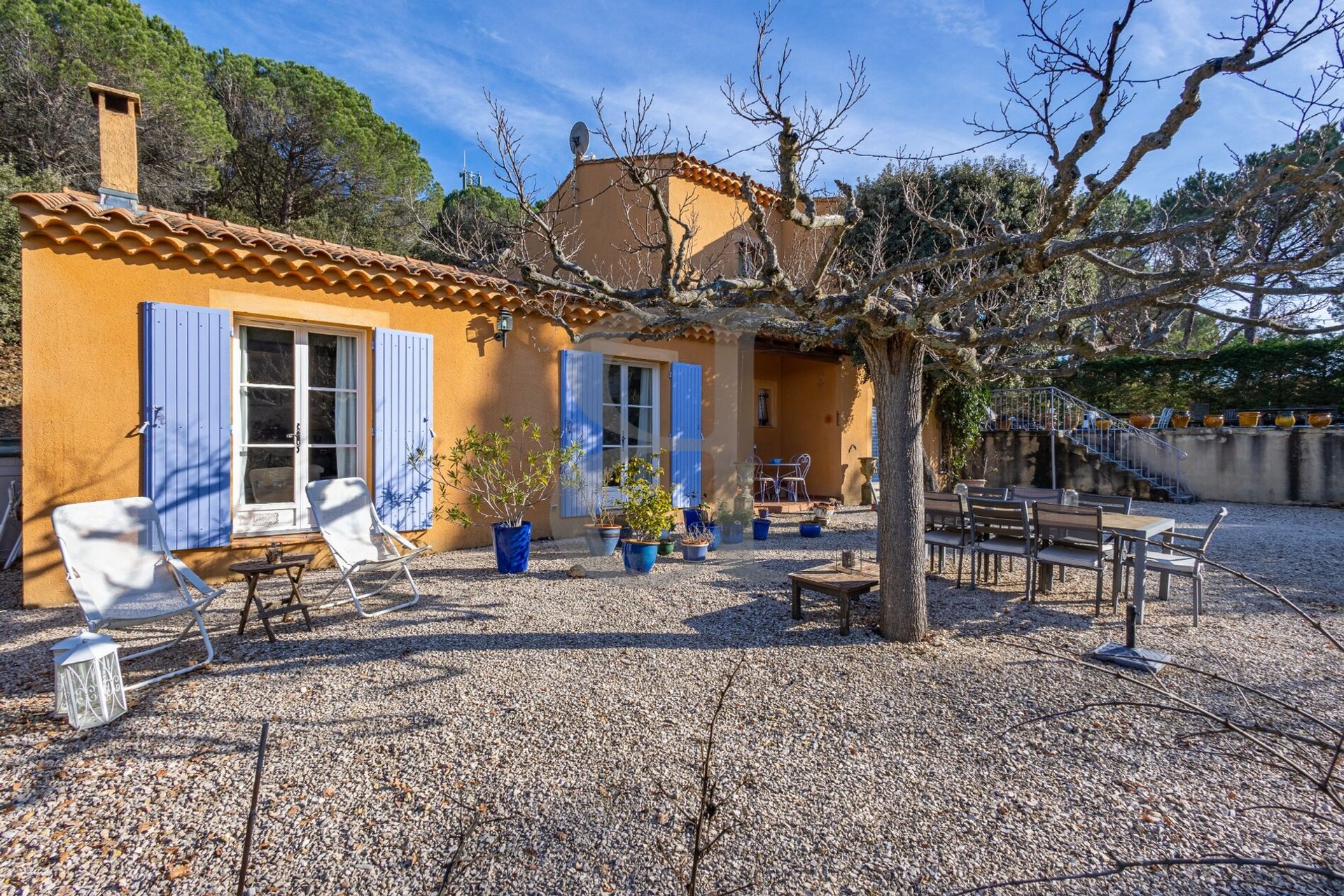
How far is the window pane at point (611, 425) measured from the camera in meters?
7.85

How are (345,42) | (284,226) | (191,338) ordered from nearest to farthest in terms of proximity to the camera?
(191,338)
(345,42)
(284,226)

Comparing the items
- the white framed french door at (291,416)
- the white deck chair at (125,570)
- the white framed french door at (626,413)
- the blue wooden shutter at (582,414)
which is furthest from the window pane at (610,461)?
the white deck chair at (125,570)

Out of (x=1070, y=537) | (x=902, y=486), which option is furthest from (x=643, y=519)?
(x=1070, y=537)

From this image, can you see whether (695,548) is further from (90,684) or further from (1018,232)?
(90,684)

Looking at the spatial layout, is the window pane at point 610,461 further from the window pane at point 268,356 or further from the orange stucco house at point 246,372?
the window pane at point 268,356

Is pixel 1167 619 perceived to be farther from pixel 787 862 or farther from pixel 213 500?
pixel 213 500

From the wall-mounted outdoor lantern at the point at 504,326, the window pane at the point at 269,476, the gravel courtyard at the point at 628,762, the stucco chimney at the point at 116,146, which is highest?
the stucco chimney at the point at 116,146

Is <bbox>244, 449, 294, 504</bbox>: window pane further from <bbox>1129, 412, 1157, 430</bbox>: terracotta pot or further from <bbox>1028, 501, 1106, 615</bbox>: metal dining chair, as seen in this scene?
<bbox>1129, 412, 1157, 430</bbox>: terracotta pot

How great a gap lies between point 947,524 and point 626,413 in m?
3.88

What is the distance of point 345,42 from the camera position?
7.37m

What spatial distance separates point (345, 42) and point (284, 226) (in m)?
7.12

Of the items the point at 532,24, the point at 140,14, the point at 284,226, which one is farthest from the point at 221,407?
the point at 140,14

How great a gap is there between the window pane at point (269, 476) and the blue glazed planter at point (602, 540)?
282 centimetres

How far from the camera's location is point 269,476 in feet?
18.5
